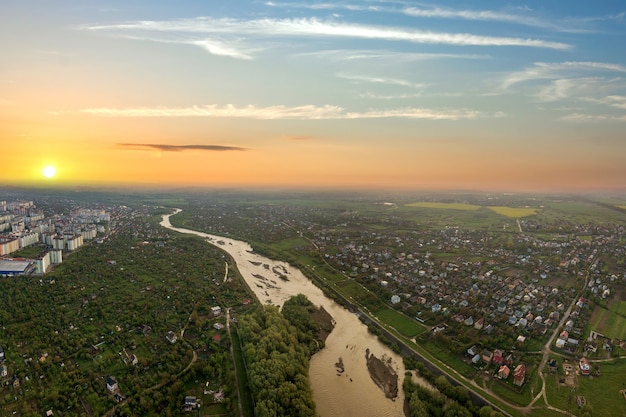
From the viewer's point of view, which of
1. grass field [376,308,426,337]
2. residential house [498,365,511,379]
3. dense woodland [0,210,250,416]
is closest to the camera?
dense woodland [0,210,250,416]

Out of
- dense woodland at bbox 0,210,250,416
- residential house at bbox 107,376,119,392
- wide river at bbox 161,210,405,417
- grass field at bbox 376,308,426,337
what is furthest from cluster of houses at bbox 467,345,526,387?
residential house at bbox 107,376,119,392

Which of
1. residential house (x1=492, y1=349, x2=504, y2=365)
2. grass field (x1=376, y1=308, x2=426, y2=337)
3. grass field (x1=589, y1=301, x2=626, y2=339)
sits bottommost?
grass field (x1=376, y1=308, x2=426, y2=337)

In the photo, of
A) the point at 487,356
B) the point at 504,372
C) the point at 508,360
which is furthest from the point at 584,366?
the point at 487,356

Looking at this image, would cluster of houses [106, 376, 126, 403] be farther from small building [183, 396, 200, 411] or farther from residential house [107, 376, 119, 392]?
small building [183, 396, 200, 411]

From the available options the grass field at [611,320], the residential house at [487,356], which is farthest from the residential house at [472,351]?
the grass field at [611,320]

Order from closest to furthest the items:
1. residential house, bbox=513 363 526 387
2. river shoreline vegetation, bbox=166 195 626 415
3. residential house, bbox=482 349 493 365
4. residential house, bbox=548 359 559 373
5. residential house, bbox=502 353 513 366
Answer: residential house, bbox=513 363 526 387 → residential house, bbox=548 359 559 373 → residential house, bbox=502 353 513 366 → residential house, bbox=482 349 493 365 → river shoreline vegetation, bbox=166 195 626 415

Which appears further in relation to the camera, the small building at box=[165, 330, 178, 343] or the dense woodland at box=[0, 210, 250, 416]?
the small building at box=[165, 330, 178, 343]

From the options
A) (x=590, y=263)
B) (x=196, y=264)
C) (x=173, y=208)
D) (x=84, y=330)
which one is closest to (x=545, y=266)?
(x=590, y=263)
